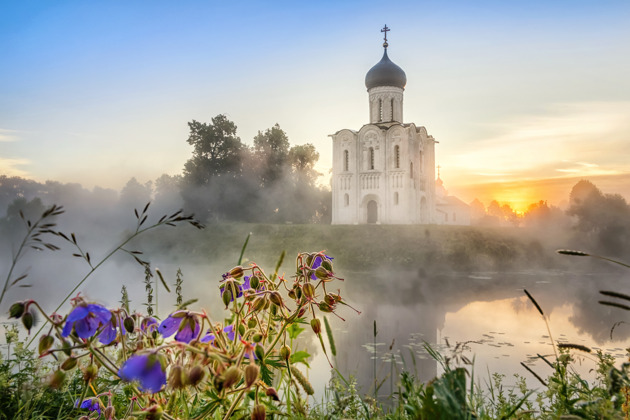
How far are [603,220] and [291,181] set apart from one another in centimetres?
1995

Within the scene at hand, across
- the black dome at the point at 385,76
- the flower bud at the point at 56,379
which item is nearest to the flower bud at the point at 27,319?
the flower bud at the point at 56,379

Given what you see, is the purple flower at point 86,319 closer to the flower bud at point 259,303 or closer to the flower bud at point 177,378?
the flower bud at point 177,378

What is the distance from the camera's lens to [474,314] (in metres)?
10.9

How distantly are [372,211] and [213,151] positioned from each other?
13.0 metres

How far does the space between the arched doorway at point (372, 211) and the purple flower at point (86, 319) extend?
3162cm

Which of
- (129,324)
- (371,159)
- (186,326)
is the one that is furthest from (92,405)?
(371,159)

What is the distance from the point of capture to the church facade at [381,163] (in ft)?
101

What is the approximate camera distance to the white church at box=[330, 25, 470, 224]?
30.7 m

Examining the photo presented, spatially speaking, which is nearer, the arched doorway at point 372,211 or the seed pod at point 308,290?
the seed pod at point 308,290

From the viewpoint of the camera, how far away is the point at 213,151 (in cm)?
3186

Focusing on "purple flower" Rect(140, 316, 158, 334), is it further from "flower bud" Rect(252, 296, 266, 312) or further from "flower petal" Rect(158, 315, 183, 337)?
"flower bud" Rect(252, 296, 266, 312)

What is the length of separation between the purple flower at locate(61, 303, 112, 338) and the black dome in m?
32.3

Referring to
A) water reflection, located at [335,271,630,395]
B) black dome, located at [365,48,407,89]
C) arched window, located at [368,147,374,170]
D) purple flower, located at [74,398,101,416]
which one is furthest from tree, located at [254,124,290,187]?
purple flower, located at [74,398,101,416]

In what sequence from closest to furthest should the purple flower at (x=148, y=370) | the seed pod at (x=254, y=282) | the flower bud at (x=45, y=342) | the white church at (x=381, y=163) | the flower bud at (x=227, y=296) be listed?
the purple flower at (x=148, y=370), the flower bud at (x=45, y=342), the flower bud at (x=227, y=296), the seed pod at (x=254, y=282), the white church at (x=381, y=163)
